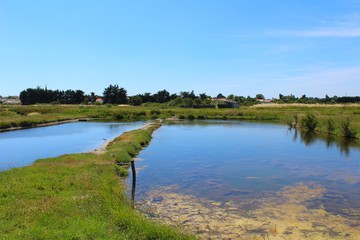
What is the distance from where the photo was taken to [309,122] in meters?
49.0

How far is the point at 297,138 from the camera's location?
40.4 meters

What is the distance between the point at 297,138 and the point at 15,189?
33448 mm

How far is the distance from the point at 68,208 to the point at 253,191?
8927mm

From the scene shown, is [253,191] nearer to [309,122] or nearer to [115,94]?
[309,122]

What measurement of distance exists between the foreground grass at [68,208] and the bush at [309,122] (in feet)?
125

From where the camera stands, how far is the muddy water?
11930 mm

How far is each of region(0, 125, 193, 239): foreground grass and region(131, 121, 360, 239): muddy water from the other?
6.01 feet

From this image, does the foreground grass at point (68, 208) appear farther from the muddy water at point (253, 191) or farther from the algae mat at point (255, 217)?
the muddy water at point (253, 191)

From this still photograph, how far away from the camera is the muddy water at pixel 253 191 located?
1193 cm

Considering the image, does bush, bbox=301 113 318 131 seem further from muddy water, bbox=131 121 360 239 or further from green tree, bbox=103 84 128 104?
green tree, bbox=103 84 128 104

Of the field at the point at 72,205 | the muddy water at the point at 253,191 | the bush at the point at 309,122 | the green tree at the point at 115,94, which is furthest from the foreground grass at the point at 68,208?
the green tree at the point at 115,94

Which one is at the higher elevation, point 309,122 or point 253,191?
point 309,122

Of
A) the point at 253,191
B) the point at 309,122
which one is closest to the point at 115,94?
the point at 309,122

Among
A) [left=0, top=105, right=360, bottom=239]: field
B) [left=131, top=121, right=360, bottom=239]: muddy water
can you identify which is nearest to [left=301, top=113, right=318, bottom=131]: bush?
[left=131, top=121, right=360, bottom=239]: muddy water
